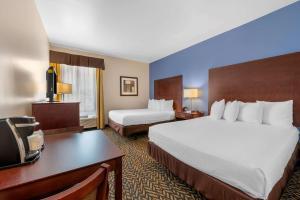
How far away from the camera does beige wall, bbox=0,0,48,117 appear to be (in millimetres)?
1312

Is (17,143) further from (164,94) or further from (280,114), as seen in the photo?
(164,94)

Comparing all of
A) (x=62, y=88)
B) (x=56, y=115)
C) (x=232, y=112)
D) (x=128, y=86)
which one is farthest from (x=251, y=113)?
(x=128, y=86)

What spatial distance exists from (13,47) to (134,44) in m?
2.88

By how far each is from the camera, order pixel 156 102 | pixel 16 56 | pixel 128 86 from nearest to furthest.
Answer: pixel 16 56
pixel 156 102
pixel 128 86

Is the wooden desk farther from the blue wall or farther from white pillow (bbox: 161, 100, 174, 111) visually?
white pillow (bbox: 161, 100, 174, 111)

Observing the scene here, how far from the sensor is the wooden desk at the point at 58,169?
675 millimetres

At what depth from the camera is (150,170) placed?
7.32 ft

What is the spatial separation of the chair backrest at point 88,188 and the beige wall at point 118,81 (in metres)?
4.67

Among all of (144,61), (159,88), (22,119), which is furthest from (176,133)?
(144,61)

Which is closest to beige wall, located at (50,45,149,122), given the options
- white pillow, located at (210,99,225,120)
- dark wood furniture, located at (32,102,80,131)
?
dark wood furniture, located at (32,102,80,131)

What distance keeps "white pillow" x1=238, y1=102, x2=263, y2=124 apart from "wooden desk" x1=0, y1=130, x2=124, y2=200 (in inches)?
98.0

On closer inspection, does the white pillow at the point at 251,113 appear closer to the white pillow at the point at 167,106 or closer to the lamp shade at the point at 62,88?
the white pillow at the point at 167,106

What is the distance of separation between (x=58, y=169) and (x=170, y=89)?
444cm

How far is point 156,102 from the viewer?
4.98 m
